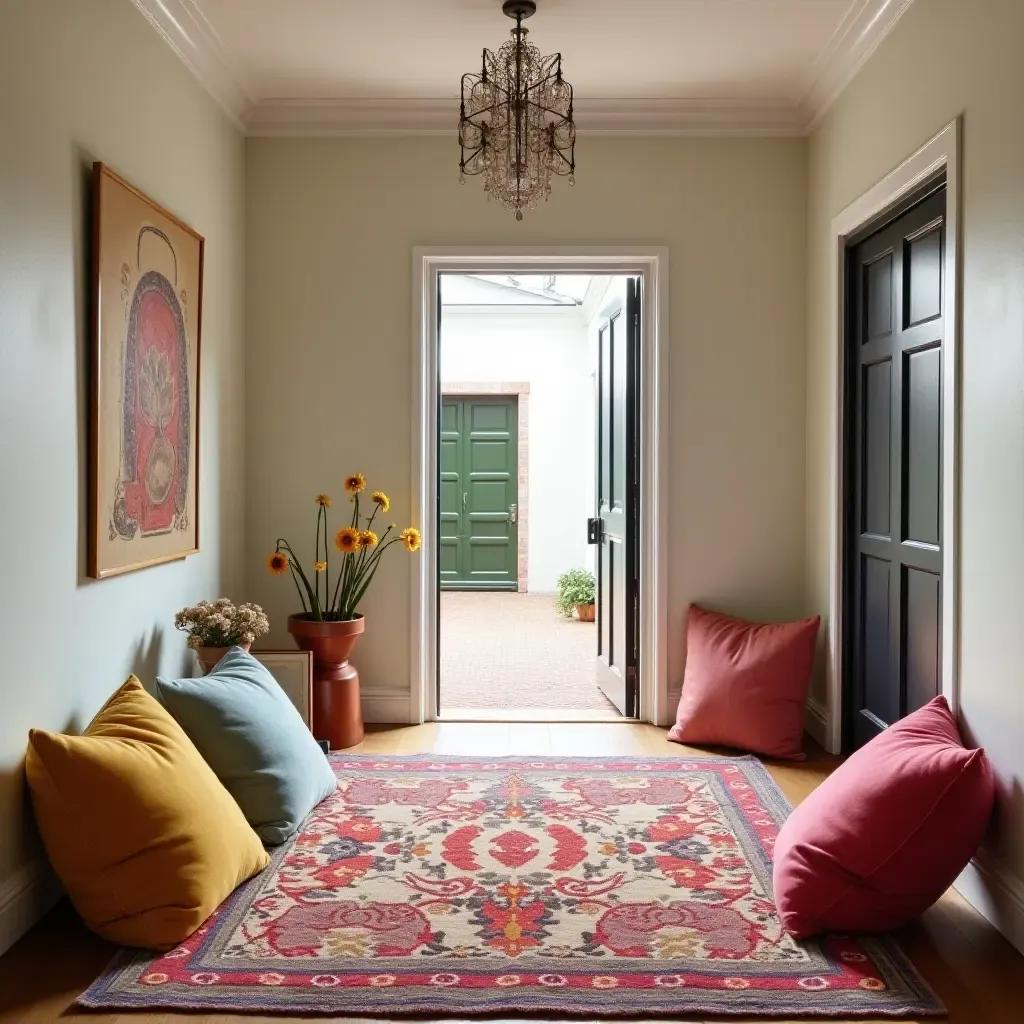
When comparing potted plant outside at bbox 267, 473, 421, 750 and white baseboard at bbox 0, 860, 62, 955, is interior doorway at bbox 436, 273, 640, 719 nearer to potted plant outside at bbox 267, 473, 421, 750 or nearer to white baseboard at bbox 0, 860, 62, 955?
potted plant outside at bbox 267, 473, 421, 750

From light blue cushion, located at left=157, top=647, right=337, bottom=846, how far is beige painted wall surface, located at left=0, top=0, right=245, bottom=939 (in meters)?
0.28

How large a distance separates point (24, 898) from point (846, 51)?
3853mm

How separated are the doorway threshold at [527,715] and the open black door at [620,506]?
0.31 ft

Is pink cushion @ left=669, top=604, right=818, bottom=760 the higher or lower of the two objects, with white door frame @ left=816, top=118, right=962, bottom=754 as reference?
lower

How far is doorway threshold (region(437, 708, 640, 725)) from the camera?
4617 mm

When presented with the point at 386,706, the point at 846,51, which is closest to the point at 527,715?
the point at 386,706

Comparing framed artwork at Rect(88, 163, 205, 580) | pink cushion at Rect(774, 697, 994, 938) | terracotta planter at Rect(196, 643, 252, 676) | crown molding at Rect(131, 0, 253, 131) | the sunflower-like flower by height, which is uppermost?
crown molding at Rect(131, 0, 253, 131)

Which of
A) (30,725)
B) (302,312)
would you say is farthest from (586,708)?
(30,725)

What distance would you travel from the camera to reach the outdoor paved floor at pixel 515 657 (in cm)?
509

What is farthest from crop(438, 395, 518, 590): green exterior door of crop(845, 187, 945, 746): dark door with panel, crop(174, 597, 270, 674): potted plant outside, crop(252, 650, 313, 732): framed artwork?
crop(174, 597, 270, 674): potted plant outside

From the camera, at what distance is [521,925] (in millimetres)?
2477

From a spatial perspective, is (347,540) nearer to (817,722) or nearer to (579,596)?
(817,722)

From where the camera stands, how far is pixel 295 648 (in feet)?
14.8

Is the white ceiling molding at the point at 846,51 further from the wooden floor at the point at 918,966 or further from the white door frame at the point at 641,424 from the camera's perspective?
the wooden floor at the point at 918,966
